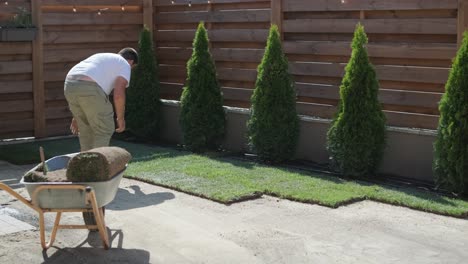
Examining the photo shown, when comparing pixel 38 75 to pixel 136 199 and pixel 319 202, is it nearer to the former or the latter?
pixel 136 199

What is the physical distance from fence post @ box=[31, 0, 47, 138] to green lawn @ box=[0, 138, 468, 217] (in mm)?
929

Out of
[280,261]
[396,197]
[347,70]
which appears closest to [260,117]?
[347,70]

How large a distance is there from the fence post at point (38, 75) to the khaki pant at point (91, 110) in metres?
3.69

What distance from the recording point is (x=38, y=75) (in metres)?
10.2

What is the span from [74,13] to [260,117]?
143 inches

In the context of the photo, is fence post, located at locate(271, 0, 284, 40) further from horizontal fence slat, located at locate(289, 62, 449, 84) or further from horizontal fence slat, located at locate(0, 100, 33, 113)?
horizontal fence slat, located at locate(0, 100, 33, 113)

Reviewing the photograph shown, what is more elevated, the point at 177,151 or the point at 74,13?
the point at 74,13

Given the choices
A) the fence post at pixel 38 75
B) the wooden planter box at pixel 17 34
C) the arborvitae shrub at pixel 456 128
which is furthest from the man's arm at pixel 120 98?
the fence post at pixel 38 75

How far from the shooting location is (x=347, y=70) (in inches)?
309

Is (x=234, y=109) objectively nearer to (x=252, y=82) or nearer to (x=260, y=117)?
(x=252, y=82)

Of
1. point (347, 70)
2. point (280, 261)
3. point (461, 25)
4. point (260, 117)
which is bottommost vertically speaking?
point (280, 261)

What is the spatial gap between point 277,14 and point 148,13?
2.83m

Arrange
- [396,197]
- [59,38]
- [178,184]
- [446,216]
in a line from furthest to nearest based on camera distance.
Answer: [59,38], [178,184], [396,197], [446,216]

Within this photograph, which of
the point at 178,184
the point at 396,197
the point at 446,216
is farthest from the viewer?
the point at 178,184
